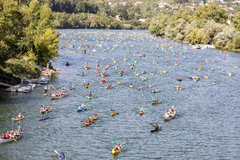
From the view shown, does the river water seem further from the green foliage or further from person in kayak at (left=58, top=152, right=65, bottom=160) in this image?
the green foliage

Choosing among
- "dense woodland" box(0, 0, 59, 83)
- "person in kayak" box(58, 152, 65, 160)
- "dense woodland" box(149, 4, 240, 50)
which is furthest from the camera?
"dense woodland" box(149, 4, 240, 50)

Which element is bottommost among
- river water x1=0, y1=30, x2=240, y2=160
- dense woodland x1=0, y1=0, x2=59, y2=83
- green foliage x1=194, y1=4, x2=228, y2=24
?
river water x1=0, y1=30, x2=240, y2=160

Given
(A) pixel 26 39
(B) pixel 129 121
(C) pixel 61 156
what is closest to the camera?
(C) pixel 61 156

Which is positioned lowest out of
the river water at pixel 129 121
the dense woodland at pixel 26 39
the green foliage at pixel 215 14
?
the river water at pixel 129 121

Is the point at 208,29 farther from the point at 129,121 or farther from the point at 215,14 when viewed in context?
the point at 129,121

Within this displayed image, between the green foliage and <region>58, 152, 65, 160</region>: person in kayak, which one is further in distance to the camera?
the green foliage

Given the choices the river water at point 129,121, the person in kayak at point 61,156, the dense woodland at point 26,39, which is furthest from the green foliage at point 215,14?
the person in kayak at point 61,156

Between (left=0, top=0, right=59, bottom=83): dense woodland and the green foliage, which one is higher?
the green foliage

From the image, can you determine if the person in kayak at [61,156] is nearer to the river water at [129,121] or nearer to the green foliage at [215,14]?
the river water at [129,121]

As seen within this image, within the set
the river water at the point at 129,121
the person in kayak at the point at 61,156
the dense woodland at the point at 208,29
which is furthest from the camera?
the dense woodland at the point at 208,29

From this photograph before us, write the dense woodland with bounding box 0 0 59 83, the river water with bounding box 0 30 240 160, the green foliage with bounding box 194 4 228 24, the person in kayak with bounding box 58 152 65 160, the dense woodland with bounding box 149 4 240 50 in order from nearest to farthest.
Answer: the person in kayak with bounding box 58 152 65 160, the river water with bounding box 0 30 240 160, the dense woodland with bounding box 0 0 59 83, the dense woodland with bounding box 149 4 240 50, the green foliage with bounding box 194 4 228 24

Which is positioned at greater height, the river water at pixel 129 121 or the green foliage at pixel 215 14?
the green foliage at pixel 215 14

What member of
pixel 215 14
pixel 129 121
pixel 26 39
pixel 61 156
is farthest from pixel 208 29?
pixel 61 156

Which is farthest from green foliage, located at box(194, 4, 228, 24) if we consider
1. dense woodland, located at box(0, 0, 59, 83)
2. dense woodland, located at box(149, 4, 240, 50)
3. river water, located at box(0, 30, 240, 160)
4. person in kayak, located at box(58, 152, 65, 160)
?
person in kayak, located at box(58, 152, 65, 160)
